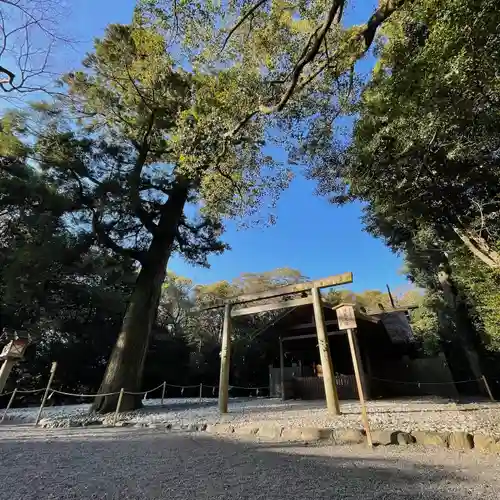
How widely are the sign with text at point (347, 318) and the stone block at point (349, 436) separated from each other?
1.42 meters

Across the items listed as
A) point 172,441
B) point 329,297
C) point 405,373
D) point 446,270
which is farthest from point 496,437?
point 329,297

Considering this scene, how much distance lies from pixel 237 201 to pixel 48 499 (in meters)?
7.68

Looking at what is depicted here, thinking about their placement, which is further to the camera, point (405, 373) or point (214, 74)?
point (405, 373)

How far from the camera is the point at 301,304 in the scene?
7.52 m

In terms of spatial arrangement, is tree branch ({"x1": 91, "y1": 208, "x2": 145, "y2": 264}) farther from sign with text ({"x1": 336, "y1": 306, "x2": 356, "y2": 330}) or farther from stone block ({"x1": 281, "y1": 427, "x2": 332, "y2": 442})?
stone block ({"x1": 281, "y1": 427, "x2": 332, "y2": 442})

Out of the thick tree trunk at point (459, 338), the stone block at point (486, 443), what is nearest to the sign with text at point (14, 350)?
the stone block at point (486, 443)

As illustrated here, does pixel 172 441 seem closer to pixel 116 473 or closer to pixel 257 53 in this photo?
pixel 116 473

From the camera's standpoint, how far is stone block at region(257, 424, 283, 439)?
465 centimetres

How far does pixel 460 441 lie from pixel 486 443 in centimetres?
25

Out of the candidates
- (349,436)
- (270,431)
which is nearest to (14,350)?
(270,431)

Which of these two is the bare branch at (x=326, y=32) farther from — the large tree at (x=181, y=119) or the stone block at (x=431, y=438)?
the stone block at (x=431, y=438)

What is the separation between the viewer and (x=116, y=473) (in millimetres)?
2951

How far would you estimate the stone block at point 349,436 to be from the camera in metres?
4.09

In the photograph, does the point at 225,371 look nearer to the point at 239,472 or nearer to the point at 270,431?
the point at 270,431
